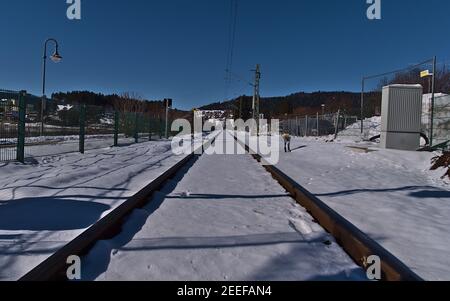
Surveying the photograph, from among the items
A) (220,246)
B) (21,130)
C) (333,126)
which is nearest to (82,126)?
(21,130)

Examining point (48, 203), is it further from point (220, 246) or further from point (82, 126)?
point (82, 126)

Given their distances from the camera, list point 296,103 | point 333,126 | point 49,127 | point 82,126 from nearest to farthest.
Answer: point 49,127
point 82,126
point 333,126
point 296,103

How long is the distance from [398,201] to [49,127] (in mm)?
11119

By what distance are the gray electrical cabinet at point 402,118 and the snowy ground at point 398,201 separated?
2512 mm

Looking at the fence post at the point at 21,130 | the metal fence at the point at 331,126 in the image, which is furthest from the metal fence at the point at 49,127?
the metal fence at the point at 331,126

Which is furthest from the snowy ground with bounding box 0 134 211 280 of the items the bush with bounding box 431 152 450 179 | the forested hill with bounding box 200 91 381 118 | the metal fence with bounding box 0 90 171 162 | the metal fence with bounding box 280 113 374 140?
the forested hill with bounding box 200 91 381 118

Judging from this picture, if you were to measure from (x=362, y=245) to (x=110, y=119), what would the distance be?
18.8 m

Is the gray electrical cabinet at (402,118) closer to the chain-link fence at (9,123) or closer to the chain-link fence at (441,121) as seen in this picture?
the chain-link fence at (441,121)

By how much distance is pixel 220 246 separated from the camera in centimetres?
433

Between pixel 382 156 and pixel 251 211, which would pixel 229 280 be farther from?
pixel 382 156

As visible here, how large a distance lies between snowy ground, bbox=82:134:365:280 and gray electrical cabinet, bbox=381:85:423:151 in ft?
39.4

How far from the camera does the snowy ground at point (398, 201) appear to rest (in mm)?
4340

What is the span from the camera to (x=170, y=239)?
15.0 ft
